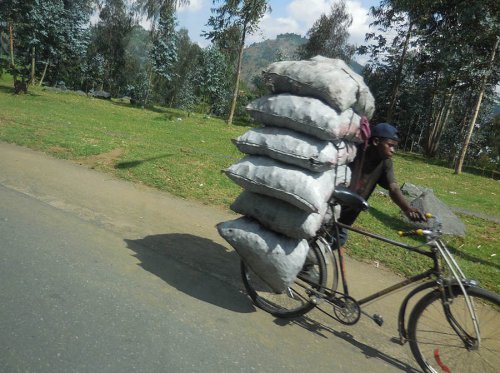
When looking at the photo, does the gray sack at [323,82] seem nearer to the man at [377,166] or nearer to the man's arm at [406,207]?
the man at [377,166]

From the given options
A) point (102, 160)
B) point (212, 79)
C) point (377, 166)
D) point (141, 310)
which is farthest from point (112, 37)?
point (141, 310)

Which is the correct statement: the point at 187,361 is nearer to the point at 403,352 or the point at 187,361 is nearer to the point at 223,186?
the point at 403,352

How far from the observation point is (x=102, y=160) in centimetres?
883

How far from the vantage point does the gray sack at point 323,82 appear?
332 centimetres

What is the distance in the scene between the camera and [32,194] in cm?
599

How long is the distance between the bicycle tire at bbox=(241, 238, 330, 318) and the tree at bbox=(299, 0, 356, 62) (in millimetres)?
30501

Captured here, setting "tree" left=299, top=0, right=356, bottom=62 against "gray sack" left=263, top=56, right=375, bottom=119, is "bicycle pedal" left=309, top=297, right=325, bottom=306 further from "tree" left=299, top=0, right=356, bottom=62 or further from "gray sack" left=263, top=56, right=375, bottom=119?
"tree" left=299, top=0, right=356, bottom=62

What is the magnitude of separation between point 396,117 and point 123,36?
2690cm

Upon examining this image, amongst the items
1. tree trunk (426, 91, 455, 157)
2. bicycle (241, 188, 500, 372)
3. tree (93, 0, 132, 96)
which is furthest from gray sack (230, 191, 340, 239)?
tree (93, 0, 132, 96)

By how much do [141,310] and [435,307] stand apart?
2.28m

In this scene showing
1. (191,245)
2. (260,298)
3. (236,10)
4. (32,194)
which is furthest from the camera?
(236,10)

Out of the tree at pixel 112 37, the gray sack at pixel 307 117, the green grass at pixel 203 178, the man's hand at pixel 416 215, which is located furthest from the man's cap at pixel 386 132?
the tree at pixel 112 37

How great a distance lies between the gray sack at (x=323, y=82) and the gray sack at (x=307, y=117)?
0.24ft

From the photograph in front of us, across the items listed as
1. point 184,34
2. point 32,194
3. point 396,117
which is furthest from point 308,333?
point 184,34
